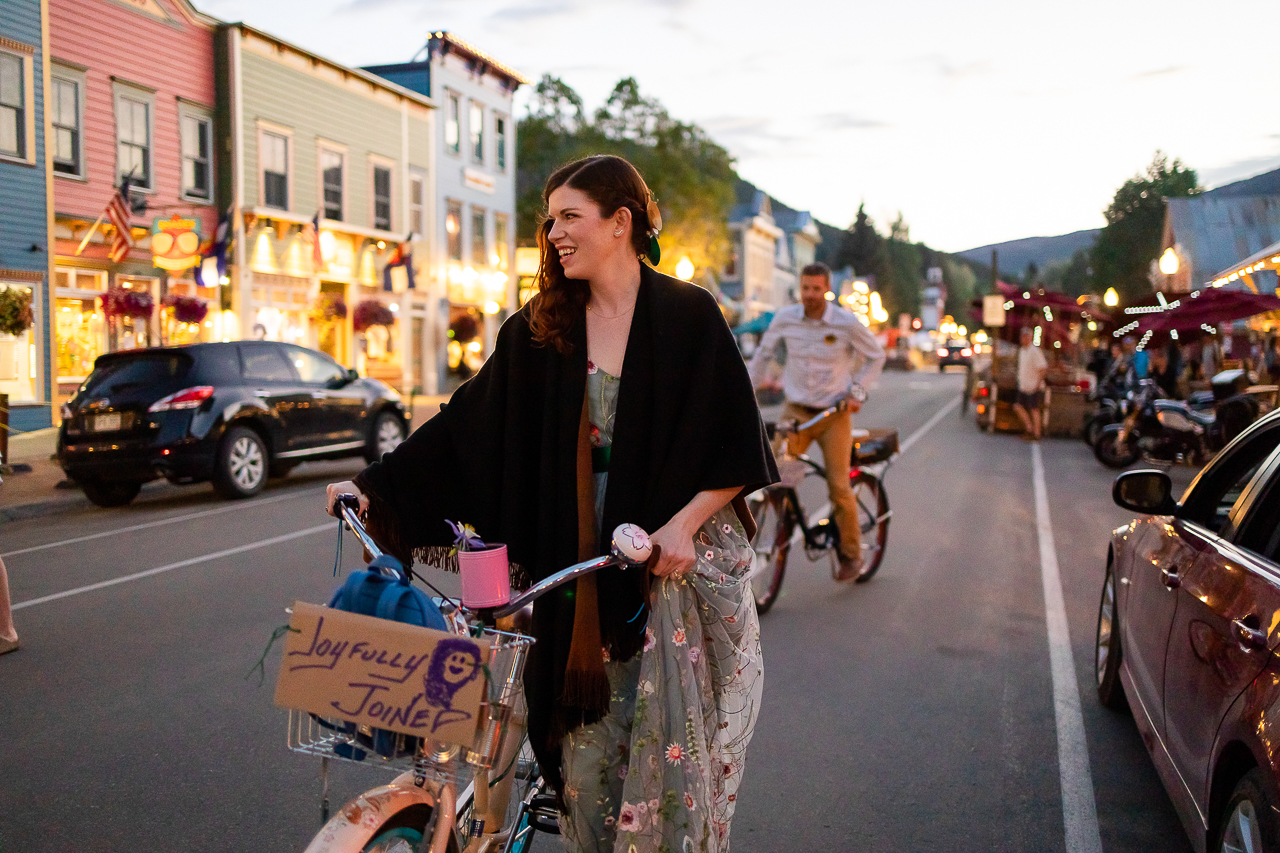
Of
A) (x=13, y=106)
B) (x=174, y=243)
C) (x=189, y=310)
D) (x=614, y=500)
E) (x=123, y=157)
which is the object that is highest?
(x=13, y=106)

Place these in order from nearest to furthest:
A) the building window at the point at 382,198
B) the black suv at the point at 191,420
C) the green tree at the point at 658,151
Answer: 1. the black suv at the point at 191,420
2. the building window at the point at 382,198
3. the green tree at the point at 658,151

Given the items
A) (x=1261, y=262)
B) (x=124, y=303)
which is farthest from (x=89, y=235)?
(x=1261, y=262)

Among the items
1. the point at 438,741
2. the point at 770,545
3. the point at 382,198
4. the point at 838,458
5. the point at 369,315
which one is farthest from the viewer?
the point at 382,198

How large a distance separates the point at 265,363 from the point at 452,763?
11.5 meters

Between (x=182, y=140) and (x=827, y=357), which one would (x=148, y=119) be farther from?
(x=827, y=357)

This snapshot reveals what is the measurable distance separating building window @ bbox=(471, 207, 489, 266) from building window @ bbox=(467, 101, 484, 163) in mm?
1744

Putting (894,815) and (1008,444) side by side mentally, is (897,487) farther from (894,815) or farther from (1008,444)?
(894,815)

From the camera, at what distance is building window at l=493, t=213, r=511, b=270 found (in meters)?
37.3

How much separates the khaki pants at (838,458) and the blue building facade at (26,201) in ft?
51.0

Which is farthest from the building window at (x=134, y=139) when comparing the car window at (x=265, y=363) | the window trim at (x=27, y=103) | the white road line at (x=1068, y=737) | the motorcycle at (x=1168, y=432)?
the white road line at (x=1068, y=737)

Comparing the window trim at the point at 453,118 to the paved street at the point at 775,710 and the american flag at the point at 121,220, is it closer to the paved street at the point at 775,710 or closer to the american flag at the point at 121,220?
the american flag at the point at 121,220

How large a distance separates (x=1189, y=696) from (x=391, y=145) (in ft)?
98.5

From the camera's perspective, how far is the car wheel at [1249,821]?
2.43 metres

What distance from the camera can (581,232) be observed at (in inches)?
110
